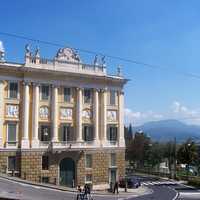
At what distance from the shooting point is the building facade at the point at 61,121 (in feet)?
185

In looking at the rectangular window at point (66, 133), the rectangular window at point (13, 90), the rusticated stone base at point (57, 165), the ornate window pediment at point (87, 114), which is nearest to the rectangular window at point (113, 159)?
the rusticated stone base at point (57, 165)

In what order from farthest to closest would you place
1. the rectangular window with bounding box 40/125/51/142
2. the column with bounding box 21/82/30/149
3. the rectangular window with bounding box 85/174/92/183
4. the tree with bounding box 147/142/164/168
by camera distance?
the tree with bounding box 147/142/164/168 → the rectangular window with bounding box 85/174/92/183 → the rectangular window with bounding box 40/125/51/142 → the column with bounding box 21/82/30/149

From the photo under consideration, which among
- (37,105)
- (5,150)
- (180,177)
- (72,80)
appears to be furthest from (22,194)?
(180,177)

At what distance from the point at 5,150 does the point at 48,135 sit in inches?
248

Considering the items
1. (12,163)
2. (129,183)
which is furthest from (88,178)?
(12,163)

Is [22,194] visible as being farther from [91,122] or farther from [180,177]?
[180,177]

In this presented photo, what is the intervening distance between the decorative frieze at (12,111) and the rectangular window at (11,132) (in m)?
1.11

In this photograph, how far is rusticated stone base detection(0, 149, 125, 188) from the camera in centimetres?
5594

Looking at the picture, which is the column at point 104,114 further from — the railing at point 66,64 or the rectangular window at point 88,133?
the railing at point 66,64

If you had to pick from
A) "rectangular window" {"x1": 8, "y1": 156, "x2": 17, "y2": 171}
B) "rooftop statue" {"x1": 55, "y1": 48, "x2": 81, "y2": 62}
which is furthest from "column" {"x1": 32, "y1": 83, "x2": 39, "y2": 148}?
"rooftop statue" {"x1": 55, "y1": 48, "x2": 81, "y2": 62}

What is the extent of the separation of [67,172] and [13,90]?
1270 cm

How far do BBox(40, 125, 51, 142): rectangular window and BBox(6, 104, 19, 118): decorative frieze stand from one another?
3802 millimetres

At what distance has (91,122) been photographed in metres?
62.7

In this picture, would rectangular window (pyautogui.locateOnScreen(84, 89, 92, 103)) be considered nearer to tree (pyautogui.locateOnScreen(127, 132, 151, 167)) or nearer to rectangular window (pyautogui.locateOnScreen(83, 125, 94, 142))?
rectangular window (pyautogui.locateOnScreen(83, 125, 94, 142))
